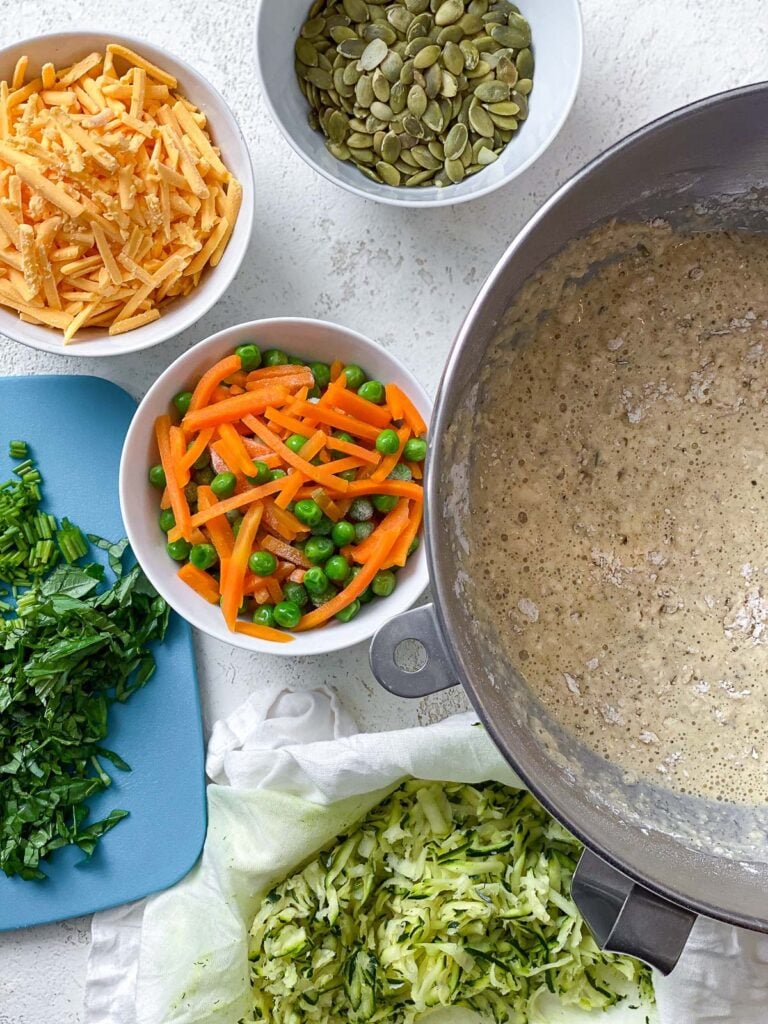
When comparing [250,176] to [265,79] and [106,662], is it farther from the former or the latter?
[106,662]

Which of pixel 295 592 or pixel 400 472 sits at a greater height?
pixel 400 472

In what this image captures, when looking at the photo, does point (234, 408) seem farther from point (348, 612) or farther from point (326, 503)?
point (348, 612)

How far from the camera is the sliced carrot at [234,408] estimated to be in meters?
1.51

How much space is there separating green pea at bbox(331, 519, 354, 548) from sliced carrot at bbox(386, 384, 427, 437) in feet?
0.61

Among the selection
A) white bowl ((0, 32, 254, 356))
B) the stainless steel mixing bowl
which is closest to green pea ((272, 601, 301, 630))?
the stainless steel mixing bowl

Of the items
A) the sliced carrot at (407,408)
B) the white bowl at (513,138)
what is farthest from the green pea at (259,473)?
the white bowl at (513,138)

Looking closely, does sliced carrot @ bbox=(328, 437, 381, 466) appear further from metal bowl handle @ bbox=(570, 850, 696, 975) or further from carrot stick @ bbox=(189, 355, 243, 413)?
metal bowl handle @ bbox=(570, 850, 696, 975)

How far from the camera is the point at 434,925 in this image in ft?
5.14

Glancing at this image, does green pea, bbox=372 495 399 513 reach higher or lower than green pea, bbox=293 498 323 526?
lower

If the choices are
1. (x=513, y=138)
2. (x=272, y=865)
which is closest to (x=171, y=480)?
(x=272, y=865)

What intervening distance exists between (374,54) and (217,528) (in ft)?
2.55

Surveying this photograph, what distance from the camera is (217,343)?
1535mm

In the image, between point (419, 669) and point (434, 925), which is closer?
point (419, 669)

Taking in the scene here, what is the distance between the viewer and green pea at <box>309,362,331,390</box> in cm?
158
